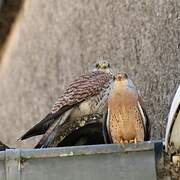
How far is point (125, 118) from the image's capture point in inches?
111

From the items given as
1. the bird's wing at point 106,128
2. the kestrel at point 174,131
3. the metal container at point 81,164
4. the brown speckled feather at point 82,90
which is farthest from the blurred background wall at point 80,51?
the metal container at point 81,164

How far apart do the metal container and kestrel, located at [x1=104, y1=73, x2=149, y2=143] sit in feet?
0.96

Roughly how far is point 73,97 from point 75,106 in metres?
0.07

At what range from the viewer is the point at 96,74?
3533 mm

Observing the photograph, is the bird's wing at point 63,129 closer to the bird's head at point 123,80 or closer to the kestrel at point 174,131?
the bird's head at point 123,80

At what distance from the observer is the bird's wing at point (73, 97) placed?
10.5 ft

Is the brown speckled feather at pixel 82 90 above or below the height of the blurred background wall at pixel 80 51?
below

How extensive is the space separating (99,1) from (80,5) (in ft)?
1.65

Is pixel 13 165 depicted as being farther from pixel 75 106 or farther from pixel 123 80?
pixel 75 106

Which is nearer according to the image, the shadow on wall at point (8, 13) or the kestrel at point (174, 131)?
the kestrel at point (174, 131)

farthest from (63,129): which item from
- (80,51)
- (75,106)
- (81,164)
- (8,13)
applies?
(8,13)

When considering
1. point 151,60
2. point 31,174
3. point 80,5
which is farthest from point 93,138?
point 80,5

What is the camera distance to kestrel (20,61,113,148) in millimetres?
3150

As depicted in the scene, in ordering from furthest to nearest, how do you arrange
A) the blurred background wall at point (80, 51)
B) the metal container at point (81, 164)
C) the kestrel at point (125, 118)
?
the blurred background wall at point (80, 51), the kestrel at point (125, 118), the metal container at point (81, 164)
